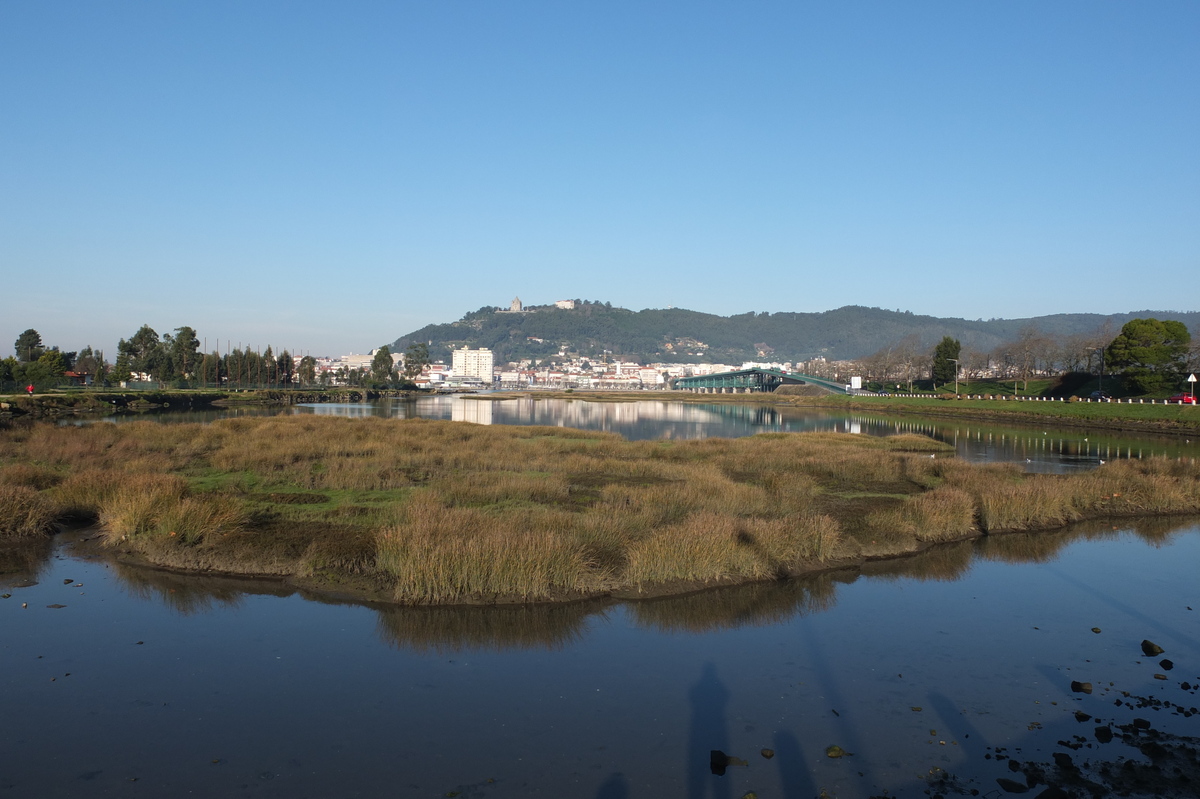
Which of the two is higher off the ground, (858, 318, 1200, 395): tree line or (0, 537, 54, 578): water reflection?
(858, 318, 1200, 395): tree line

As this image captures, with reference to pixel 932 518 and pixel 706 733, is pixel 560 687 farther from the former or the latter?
pixel 932 518

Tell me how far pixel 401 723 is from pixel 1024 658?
8.07 m

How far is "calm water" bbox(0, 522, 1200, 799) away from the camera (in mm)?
7320

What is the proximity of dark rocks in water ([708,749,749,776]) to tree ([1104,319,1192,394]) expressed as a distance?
73.8m

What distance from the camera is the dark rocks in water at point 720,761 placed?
24.3ft

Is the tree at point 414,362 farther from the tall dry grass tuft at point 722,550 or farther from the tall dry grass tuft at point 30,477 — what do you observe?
the tall dry grass tuft at point 722,550

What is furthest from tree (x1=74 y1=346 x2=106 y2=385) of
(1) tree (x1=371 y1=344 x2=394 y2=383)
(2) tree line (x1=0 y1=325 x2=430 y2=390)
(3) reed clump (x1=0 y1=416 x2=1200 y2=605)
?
(3) reed clump (x1=0 y1=416 x2=1200 y2=605)

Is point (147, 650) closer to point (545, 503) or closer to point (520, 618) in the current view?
point (520, 618)

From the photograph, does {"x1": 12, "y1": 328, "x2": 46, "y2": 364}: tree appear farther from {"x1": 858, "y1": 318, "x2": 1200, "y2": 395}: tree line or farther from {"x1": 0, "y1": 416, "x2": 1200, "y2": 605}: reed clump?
{"x1": 858, "y1": 318, "x2": 1200, "y2": 395}: tree line

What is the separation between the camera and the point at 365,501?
726 inches

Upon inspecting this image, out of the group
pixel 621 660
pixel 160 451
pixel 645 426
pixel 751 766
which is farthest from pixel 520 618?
pixel 645 426

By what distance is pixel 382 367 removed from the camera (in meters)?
143

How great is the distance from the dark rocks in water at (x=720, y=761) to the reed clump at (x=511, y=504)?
492 centimetres

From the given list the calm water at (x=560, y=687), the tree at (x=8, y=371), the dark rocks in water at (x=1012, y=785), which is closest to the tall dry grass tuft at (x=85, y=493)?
the calm water at (x=560, y=687)
